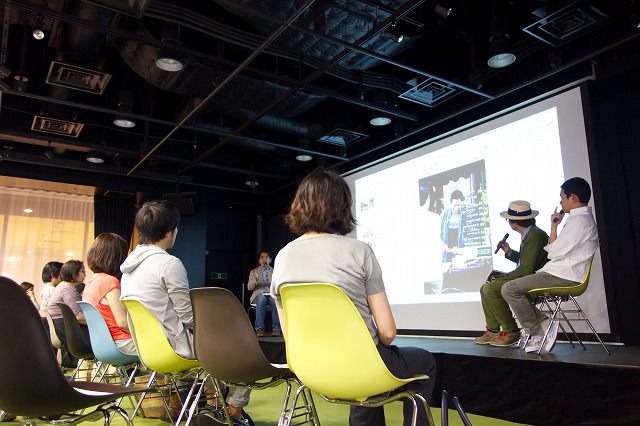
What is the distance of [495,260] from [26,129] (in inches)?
267

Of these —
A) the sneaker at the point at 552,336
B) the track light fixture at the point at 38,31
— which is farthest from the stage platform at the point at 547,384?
the track light fixture at the point at 38,31

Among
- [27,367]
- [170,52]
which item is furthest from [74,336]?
[170,52]

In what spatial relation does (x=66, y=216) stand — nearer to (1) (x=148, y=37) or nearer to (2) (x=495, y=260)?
(1) (x=148, y=37)

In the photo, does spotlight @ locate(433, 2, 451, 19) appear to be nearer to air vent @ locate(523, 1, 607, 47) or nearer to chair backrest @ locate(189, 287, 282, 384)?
air vent @ locate(523, 1, 607, 47)

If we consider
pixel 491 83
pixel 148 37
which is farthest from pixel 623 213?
pixel 148 37

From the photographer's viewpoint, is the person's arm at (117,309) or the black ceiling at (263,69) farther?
the black ceiling at (263,69)

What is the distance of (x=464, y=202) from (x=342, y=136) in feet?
7.59

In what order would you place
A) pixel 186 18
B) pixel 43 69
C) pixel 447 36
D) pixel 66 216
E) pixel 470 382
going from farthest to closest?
pixel 66 216 → pixel 43 69 → pixel 447 36 → pixel 186 18 → pixel 470 382

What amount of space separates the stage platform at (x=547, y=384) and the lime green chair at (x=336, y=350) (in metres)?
1.67

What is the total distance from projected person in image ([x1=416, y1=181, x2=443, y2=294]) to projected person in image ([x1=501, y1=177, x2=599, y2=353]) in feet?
6.61

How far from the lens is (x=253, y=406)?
3754 mm

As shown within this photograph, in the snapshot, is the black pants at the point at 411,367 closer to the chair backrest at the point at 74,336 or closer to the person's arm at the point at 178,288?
the person's arm at the point at 178,288

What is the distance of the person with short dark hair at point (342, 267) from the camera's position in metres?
1.55

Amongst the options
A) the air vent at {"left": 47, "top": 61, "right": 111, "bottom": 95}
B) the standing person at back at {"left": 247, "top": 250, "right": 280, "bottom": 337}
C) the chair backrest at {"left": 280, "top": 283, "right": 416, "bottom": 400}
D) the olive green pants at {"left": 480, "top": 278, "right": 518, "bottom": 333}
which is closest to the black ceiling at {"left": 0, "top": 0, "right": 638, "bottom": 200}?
the air vent at {"left": 47, "top": 61, "right": 111, "bottom": 95}
